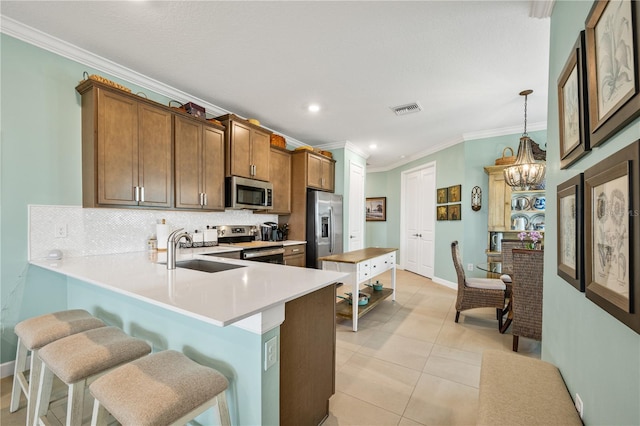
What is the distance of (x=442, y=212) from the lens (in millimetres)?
5410

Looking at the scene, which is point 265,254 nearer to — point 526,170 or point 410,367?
point 410,367

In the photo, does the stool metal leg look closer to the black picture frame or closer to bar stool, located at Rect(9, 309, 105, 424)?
bar stool, located at Rect(9, 309, 105, 424)

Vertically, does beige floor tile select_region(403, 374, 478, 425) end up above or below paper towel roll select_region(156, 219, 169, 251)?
below

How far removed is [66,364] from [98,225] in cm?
174

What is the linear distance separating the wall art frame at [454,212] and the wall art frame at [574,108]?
3.73 meters

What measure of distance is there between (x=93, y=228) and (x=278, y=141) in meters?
2.70

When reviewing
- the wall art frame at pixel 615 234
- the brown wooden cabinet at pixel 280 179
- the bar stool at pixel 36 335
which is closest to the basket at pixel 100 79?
the bar stool at pixel 36 335

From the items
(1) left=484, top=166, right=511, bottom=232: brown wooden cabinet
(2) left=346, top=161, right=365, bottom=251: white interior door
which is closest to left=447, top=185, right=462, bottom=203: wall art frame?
(1) left=484, top=166, right=511, bottom=232: brown wooden cabinet

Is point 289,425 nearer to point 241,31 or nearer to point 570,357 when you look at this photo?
point 570,357

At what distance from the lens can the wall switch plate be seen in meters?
1.18

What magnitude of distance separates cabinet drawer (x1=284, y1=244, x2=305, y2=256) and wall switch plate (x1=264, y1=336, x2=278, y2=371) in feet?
9.35

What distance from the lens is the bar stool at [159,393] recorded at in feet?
3.11

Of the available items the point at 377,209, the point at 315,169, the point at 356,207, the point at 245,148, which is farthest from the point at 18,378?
the point at 377,209

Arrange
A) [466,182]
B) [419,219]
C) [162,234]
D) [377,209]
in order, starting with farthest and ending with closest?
[377,209] < [419,219] < [466,182] < [162,234]
